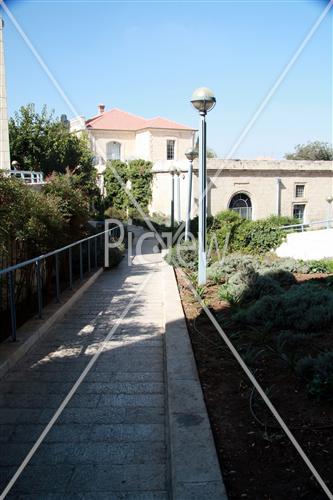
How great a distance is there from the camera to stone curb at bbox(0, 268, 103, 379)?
4.51 meters

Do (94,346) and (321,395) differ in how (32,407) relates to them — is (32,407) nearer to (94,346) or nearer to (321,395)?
(94,346)

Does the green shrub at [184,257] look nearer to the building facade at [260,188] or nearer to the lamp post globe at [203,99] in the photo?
the lamp post globe at [203,99]

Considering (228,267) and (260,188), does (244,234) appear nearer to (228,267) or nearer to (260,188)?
(228,267)

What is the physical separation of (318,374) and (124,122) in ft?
130

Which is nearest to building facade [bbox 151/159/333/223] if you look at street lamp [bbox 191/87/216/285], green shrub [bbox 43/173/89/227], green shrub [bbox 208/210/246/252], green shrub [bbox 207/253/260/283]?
green shrub [bbox 208/210/246/252]

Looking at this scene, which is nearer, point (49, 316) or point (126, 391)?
point (126, 391)

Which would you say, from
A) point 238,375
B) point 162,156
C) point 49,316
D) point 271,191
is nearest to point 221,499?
point 238,375

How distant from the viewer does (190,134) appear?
39.0m

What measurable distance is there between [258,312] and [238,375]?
4.85 ft

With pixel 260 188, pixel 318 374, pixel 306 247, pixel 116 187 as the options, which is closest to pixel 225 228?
pixel 306 247

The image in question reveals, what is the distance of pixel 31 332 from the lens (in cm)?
530

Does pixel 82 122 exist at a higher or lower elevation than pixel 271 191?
higher

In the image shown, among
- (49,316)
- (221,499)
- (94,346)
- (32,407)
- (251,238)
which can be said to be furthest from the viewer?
(251,238)

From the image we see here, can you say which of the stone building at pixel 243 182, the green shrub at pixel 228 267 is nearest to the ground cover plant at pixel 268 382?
the green shrub at pixel 228 267
